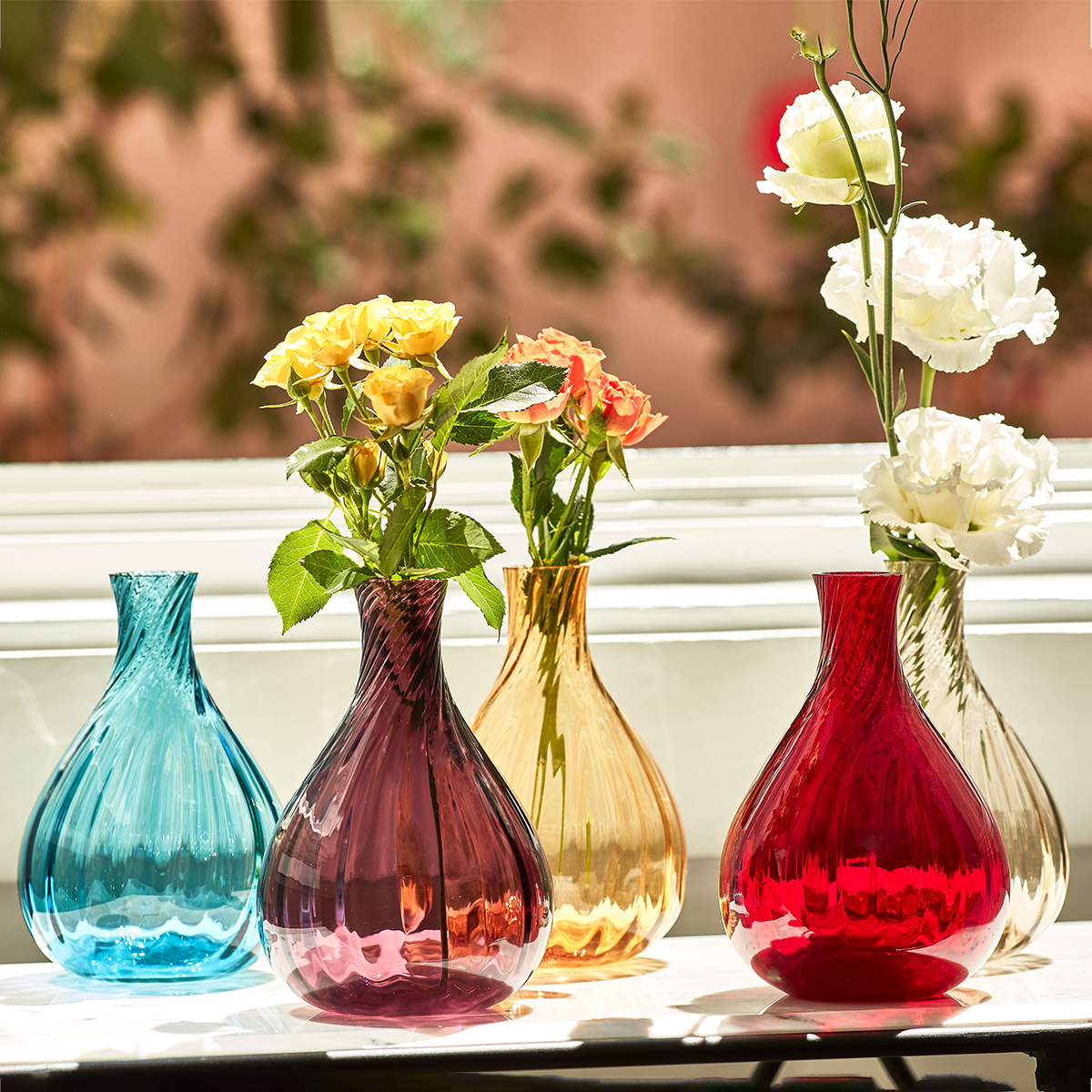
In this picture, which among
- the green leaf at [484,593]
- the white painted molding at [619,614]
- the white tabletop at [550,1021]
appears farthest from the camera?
the white painted molding at [619,614]

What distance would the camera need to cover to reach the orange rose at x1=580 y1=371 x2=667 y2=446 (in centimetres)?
67

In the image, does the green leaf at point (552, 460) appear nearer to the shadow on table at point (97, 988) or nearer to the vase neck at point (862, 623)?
the vase neck at point (862, 623)

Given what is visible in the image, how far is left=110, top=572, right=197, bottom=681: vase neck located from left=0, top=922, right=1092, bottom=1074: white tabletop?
176 millimetres

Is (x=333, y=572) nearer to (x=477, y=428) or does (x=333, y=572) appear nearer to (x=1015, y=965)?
(x=477, y=428)

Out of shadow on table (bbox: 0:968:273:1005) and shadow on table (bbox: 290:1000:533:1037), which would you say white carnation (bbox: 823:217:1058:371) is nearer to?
shadow on table (bbox: 290:1000:533:1037)

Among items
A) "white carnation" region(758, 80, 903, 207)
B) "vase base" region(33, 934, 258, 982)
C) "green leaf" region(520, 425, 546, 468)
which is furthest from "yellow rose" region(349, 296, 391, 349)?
"vase base" region(33, 934, 258, 982)

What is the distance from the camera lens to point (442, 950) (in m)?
0.57

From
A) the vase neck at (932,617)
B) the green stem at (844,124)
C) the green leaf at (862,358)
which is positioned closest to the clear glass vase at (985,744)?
the vase neck at (932,617)

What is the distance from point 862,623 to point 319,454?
292 millimetres

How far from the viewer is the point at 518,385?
24.2 inches

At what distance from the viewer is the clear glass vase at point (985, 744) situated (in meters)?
0.70

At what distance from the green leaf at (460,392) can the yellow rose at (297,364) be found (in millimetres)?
60

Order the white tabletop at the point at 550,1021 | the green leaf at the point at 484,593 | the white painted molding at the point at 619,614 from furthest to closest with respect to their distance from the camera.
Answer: the white painted molding at the point at 619,614 < the green leaf at the point at 484,593 < the white tabletop at the point at 550,1021

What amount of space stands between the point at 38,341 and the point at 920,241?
0.61 meters
